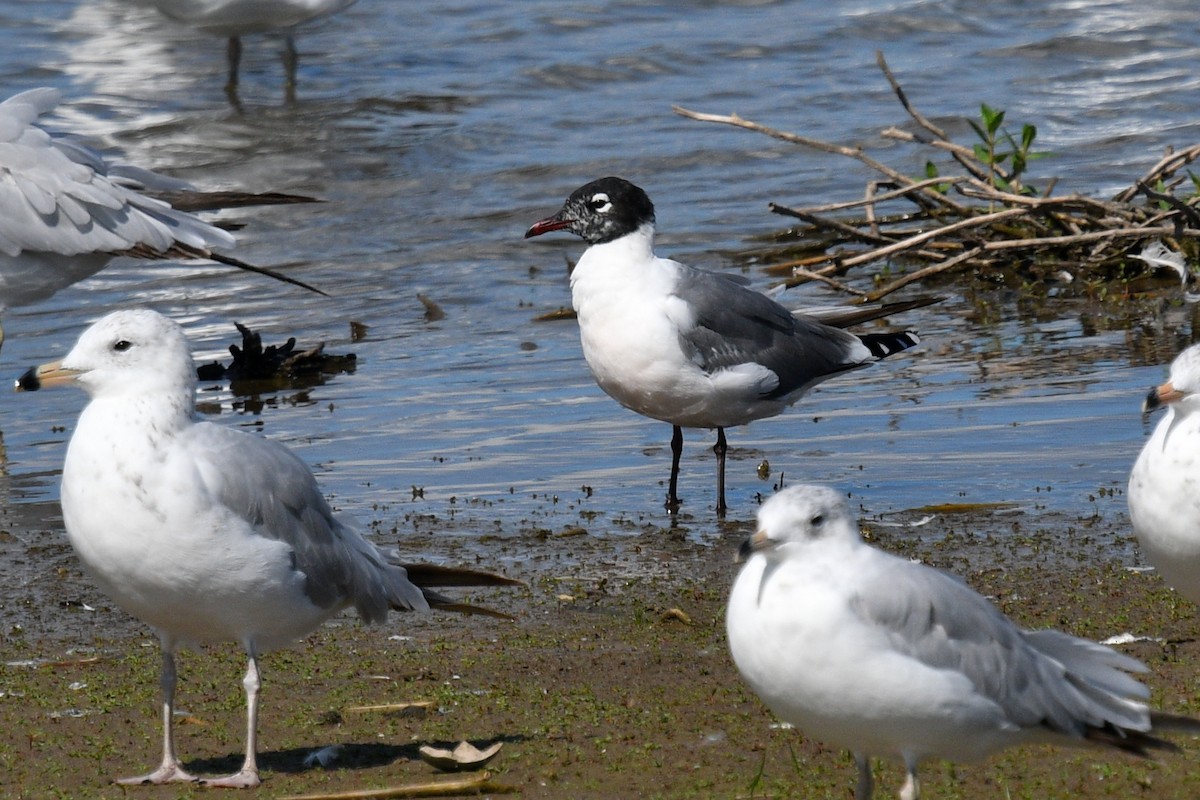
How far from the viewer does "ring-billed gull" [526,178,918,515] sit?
7.59 m

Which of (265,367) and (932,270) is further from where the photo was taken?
(932,270)

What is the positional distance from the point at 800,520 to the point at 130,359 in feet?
6.10

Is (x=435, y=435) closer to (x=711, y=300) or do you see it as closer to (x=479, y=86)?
(x=711, y=300)

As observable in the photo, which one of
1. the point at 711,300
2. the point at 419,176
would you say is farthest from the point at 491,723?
the point at 419,176

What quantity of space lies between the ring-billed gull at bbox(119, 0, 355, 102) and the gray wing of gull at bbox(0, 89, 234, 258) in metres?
8.85

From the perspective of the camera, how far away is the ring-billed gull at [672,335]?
24.9 feet

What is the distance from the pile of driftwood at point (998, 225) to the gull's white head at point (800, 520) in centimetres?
568

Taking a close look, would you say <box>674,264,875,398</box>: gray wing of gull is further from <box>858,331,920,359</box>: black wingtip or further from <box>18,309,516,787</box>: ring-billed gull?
<box>18,309,516,787</box>: ring-billed gull

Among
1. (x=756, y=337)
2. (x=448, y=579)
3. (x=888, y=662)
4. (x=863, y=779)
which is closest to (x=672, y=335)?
(x=756, y=337)

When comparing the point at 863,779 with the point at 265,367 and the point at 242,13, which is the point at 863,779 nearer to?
the point at 265,367

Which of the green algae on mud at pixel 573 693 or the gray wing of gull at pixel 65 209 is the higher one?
the gray wing of gull at pixel 65 209

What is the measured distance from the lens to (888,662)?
3908mm

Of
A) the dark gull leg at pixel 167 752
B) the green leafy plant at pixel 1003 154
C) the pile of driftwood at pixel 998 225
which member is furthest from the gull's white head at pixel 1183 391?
the green leafy plant at pixel 1003 154

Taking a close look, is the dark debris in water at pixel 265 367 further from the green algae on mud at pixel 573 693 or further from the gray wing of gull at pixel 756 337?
the green algae on mud at pixel 573 693
